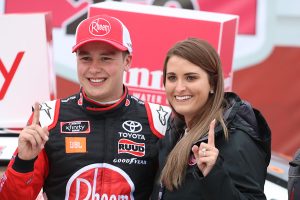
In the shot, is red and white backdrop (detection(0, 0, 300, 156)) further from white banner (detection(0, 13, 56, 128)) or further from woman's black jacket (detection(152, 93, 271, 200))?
woman's black jacket (detection(152, 93, 271, 200))

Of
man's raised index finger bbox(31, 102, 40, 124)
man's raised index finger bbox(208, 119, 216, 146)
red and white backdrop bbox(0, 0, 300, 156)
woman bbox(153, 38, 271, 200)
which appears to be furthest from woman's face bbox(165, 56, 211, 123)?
red and white backdrop bbox(0, 0, 300, 156)

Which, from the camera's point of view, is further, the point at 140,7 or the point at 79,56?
the point at 140,7

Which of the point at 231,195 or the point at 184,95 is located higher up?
the point at 184,95

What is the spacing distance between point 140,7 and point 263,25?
1925 millimetres

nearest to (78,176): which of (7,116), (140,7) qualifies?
(7,116)

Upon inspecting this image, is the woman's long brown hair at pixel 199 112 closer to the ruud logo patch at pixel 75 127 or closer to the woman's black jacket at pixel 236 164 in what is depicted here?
the woman's black jacket at pixel 236 164

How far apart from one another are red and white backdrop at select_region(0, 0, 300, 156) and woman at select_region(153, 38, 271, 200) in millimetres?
2637

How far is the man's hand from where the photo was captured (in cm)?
167

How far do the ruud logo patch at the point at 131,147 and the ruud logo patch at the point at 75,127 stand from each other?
0.38 ft

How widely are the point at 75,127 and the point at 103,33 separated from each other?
1.05 feet

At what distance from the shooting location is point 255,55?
4.48 meters

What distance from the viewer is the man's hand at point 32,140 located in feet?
5.49

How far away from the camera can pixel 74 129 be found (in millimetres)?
1894

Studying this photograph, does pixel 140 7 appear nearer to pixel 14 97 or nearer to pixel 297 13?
pixel 14 97
